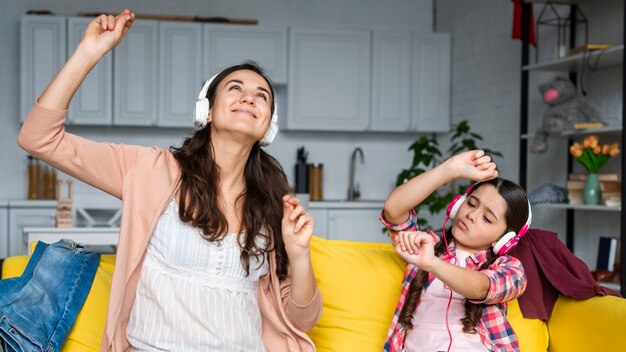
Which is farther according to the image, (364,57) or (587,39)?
(364,57)

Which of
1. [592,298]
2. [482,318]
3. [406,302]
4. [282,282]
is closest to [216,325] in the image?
[282,282]

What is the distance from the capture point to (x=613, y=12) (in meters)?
4.24

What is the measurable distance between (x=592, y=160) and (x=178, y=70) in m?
3.28

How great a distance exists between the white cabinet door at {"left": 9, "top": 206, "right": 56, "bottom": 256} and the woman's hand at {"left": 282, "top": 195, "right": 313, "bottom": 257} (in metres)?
4.17

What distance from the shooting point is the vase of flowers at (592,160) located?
154 inches

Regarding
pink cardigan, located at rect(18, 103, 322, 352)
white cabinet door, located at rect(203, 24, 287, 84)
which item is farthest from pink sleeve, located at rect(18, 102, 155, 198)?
white cabinet door, located at rect(203, 24, 287, 84)

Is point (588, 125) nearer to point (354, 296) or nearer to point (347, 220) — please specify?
point (354, 296)

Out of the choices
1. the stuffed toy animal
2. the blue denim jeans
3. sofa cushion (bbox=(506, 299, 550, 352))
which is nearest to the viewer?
the blue denim jeans

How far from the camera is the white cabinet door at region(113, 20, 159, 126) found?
5871 millimetres

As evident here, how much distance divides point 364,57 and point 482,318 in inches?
Result: 171

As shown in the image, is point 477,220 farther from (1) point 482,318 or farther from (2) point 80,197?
(2) point 80,197

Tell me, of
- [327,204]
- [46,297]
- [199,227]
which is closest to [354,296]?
[199,227]

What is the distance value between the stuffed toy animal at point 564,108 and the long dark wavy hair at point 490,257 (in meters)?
2.20

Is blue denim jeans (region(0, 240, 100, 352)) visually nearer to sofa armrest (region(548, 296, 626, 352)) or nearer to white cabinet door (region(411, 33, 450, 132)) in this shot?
sofa armrest (region(548, 296, 626, 352))
